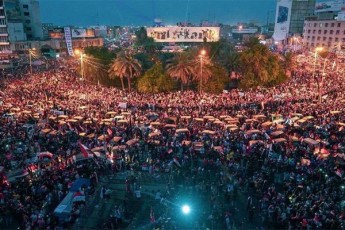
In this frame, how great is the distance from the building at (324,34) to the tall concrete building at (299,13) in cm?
1356

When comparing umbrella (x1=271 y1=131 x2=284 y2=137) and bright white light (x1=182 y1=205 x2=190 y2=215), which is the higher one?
umbrella (x1=271 y1=131 x2=284 y2=137)

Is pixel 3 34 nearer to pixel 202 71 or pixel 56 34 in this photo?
pixel 56 34

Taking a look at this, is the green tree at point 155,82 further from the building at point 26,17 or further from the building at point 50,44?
the building at point 26,17

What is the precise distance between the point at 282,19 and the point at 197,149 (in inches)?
4167

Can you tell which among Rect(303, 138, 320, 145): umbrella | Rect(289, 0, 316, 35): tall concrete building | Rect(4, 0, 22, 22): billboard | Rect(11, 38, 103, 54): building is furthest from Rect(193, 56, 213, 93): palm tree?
Rect(289, 0, 316, 35): tall concrete building

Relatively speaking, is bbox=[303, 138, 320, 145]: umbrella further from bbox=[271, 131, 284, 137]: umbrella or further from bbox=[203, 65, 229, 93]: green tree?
bbox=[203, 65, 229, 93]: green tree

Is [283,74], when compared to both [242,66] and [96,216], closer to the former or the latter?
[242,66]

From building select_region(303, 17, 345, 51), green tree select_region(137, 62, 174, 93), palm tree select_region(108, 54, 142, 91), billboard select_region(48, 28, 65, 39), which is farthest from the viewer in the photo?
billboard select_region(48, 28, 65, 39)

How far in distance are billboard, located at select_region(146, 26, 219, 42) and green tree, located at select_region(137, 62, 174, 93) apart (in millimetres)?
39042

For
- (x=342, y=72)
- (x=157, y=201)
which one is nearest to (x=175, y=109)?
(x=157, y=201)

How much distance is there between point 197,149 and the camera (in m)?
23.5

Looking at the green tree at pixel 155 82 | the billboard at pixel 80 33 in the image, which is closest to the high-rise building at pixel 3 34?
the billboard at pixel 80 33

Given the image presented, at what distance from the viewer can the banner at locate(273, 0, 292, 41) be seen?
111387 mm

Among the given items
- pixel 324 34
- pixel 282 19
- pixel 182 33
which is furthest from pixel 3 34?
pixel 282 19
